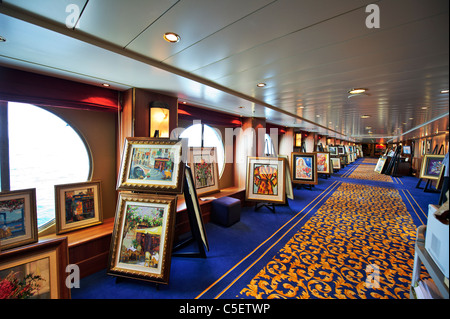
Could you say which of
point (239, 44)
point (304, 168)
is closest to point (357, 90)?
point (239, 44)

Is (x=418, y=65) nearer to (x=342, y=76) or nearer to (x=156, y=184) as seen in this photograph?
(x=342, y=76)

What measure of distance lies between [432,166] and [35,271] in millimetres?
10717

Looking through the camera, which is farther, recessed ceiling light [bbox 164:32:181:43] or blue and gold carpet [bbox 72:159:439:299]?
blue and gold carpet [bbox 72:159:439:299]

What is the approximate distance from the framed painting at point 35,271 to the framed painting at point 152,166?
2.63ft

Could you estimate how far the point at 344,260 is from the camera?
2504mm

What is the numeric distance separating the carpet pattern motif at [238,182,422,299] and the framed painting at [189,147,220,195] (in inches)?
75.6

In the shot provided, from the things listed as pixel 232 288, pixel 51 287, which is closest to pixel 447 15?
pixel 232 288

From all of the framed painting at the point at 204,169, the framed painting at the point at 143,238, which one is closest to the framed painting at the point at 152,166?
the framed painting at the point at 143,238

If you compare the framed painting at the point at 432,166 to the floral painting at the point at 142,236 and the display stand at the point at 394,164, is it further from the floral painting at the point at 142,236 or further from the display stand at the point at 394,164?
the floral painting at the point at 142,236

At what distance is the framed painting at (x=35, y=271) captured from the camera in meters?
1.36

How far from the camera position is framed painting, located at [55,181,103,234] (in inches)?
93.4

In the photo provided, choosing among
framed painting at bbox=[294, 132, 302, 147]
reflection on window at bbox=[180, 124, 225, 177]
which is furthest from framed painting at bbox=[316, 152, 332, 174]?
reflection on window at bbox=[180, 124, 225, 177]

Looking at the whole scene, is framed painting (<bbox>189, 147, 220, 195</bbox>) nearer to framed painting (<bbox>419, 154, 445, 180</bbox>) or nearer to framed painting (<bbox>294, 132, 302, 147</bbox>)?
framed painting (<bbox>294, 132, 302, 147</bbox>)

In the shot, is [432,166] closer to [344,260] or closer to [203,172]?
[344,260]
